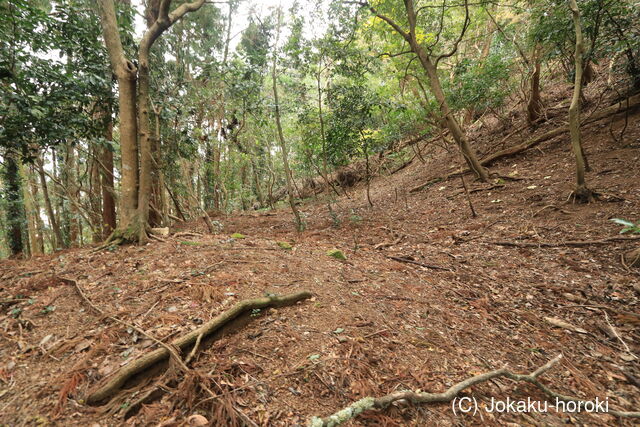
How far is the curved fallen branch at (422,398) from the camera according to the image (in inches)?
63.2

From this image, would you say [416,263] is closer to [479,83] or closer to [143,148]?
[143,148]

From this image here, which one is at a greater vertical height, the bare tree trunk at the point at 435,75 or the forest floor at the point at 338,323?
the bare tree trunk at the point at 435,75

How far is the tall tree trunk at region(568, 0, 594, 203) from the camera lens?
4.90 metres

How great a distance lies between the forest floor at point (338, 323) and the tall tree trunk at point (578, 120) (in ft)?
0.95

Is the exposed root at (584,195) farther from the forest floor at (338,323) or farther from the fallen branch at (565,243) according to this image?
the fallen branch at (565,243)

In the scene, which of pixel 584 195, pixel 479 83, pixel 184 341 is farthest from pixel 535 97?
pixel 184 341

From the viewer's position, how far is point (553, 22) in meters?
6.33

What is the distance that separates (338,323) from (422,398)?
105cm

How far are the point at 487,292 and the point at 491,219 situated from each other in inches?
123

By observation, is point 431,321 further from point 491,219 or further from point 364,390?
point 491,219

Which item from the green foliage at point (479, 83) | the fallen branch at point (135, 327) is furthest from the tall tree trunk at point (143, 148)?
the green foliage at point (479, 83)

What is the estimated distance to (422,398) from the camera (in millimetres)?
1983

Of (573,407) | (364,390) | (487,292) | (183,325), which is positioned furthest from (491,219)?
(183,325)

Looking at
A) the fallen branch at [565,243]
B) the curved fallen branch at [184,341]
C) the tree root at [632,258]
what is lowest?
the tree root at [632,258]
